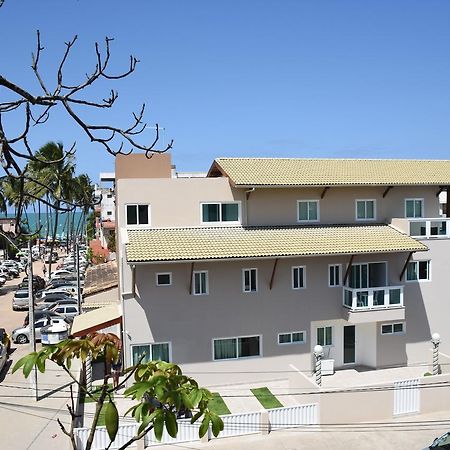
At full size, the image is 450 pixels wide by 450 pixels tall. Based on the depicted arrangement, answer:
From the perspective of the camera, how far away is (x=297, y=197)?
24.6 metres

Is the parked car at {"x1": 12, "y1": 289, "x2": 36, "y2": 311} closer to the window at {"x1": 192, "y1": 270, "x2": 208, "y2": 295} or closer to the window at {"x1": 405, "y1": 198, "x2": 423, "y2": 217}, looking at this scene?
the window at {"x1": 192, "y1": 270, "x2": 208, "y2": 295}

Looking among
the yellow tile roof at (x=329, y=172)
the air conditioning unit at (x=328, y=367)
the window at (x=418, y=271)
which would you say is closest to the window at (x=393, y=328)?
the window at (x=418, y=271)

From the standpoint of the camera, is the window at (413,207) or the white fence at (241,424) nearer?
the white fence at (241,424)

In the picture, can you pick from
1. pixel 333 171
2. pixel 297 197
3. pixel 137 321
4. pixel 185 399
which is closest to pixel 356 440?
pixel 137 321

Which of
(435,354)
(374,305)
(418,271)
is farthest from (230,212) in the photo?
(435,354)

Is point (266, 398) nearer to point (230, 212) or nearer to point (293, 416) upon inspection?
point (293, 416)

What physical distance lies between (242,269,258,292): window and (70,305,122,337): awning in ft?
18.1

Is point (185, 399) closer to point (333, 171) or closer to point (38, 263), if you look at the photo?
point (333, 171)

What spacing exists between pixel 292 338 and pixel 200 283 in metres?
4.81

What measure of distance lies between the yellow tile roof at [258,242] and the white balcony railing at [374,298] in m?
1.76

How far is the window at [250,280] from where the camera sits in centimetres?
2256

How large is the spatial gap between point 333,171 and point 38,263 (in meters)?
64.2

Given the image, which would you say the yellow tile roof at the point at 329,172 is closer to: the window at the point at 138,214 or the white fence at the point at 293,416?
the window at the point at 138,214

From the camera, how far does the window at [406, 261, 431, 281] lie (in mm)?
24641
